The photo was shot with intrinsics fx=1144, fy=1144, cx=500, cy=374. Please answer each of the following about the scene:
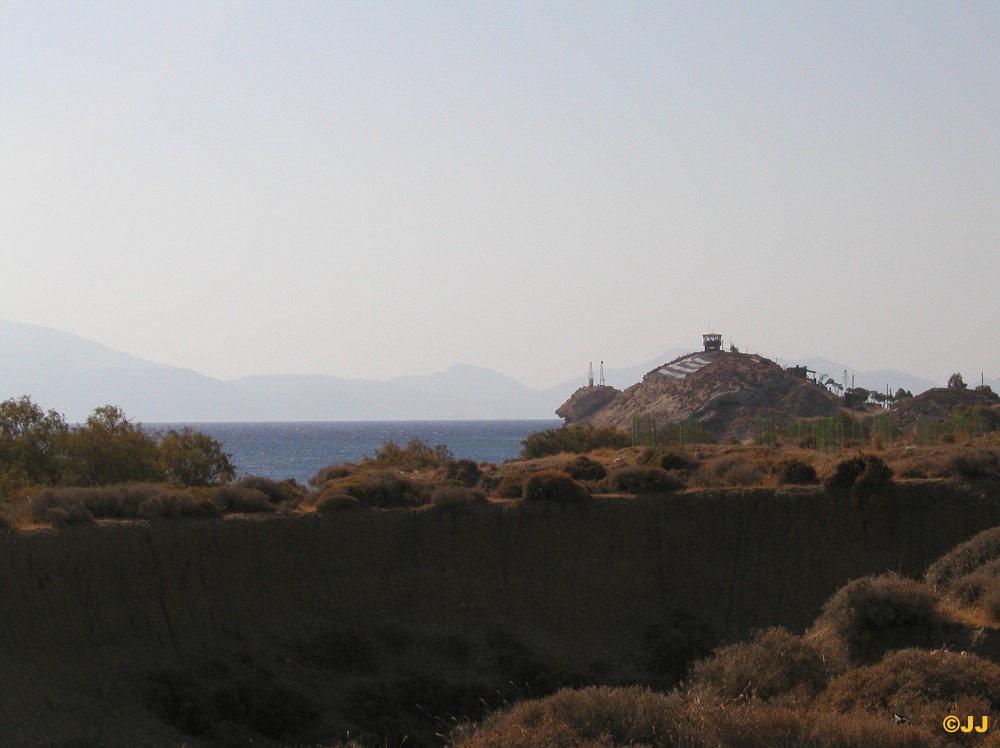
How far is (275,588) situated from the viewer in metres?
37.8

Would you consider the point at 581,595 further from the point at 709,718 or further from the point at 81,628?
the point at 709,718

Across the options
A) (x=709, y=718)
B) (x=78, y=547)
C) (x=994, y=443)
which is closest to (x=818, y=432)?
(x=994, y=443)

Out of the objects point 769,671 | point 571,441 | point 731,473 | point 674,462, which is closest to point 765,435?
point 571,441

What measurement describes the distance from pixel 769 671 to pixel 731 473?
26.0 meters

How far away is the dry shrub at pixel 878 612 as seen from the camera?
25.8 m

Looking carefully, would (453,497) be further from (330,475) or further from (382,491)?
(330,475)

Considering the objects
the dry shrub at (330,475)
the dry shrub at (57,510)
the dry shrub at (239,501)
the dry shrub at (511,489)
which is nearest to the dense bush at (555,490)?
the dry shrub at (511,489)

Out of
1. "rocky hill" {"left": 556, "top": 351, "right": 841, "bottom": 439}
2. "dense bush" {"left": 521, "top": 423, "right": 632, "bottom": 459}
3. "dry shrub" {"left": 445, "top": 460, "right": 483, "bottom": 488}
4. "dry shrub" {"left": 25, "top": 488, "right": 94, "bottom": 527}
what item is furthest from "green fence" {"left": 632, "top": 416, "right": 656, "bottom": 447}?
"rocky hill" {"left": 556, "top": 351, "right": 841, "bottom": 439}

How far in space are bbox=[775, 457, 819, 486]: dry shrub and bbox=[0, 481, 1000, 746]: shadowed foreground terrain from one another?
4.89 feet

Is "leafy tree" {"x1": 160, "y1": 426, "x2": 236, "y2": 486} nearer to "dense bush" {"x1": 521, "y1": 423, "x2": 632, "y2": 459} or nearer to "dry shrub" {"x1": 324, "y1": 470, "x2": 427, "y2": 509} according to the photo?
"dry shrub" {"x1": 324, "y1": 470, "x2": 427, "y2": 509}

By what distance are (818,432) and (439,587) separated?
94.2 feet

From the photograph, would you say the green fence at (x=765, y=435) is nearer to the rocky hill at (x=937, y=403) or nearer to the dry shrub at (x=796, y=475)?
the dry shrub at (x=796, y=475)

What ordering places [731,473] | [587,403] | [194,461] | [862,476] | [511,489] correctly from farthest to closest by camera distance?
[587,403] < [194,461] < [731,473] < [511,489] < [862,476]

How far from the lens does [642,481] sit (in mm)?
45062
